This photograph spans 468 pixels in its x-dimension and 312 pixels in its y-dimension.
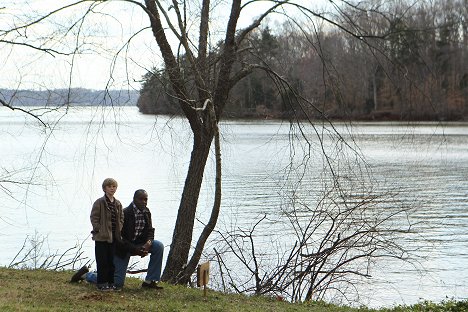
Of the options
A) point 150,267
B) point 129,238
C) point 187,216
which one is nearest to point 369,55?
point 187,216

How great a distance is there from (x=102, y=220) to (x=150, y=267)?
3.57 feet

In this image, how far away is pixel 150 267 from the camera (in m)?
10.0

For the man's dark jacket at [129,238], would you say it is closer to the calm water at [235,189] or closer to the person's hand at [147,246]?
the person's hand at [147,246]

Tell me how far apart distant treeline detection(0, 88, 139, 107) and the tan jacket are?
3.01 metres

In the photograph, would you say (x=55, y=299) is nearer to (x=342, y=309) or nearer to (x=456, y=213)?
(x=342, y=309)

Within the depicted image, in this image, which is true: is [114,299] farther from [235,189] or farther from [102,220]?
[235,189]

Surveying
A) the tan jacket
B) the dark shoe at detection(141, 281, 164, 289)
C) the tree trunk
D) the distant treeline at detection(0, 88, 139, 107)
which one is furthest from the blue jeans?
the tree trunk

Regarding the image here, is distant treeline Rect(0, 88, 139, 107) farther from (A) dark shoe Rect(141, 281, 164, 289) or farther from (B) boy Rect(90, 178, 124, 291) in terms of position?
(A) dark shoe Rect(141, 281, 164, 289)

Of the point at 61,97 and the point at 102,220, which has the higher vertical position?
the point at 61,97

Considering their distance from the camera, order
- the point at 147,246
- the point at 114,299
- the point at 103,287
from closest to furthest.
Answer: the point at 114,299 < the point at 103,287 < the point at 147,246

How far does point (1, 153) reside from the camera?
122ft

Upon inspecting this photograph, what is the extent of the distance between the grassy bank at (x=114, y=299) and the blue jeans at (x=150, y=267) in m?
0.13

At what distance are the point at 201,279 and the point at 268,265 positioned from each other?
5.94m

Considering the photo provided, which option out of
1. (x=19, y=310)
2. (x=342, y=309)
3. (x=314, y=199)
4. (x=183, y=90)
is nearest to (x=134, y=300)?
(x=19, y=310)
